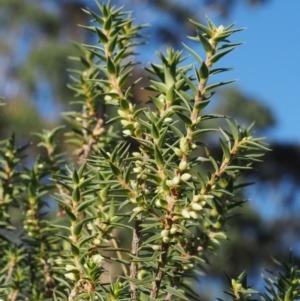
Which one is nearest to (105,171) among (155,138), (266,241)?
(155,138)

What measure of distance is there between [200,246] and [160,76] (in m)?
0.23

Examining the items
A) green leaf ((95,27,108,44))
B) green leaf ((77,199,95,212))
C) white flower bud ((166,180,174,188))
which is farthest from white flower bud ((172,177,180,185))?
green leaf ((95,27,108,44))

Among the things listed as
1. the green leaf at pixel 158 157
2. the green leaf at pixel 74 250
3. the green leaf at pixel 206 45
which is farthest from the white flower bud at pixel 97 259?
the green leaf at pixel 206 45

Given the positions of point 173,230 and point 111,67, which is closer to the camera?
point 173,230

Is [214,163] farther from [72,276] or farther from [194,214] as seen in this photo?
[72,276]

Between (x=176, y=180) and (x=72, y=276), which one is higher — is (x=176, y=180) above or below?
above

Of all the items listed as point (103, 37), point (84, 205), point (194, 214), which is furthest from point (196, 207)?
point (103, 37)

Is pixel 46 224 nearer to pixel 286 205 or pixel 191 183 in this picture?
pixel 191 183

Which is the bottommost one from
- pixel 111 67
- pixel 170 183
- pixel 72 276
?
pixel 72 276

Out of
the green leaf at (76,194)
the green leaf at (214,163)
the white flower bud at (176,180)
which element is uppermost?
the green leaf at (214,163)

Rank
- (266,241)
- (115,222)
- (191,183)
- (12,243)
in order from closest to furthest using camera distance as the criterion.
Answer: (191,183)
(115,222)
(12,243)
(266,241)

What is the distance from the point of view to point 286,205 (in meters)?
11.1

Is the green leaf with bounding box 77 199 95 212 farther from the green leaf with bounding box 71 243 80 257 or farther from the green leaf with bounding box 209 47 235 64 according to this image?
the green leaf with bounding box 209 47 235 64

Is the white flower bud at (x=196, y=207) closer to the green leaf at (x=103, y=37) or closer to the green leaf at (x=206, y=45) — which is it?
the green leaf at (x=206, y=45)
